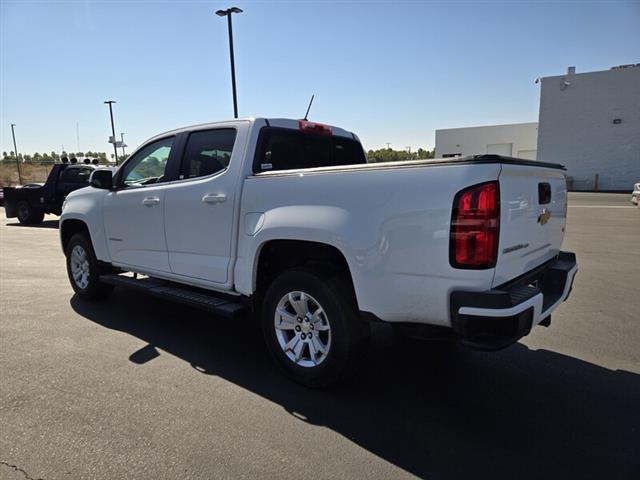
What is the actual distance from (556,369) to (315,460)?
2.26 metres

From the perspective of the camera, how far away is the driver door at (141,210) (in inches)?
174

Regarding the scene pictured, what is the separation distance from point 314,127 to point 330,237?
1.79 metres

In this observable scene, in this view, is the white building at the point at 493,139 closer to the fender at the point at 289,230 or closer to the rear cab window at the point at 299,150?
the rear cab window at the point at 299,150

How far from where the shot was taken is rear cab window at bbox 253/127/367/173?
385cm

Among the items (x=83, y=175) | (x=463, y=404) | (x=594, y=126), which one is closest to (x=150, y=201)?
(x=463, y=404)

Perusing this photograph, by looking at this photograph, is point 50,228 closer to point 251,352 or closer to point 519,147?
point 251,352

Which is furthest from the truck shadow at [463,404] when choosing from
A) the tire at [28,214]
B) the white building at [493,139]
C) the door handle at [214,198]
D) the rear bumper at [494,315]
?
the white building at [493,139]

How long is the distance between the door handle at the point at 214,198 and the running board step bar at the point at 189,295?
0.87m

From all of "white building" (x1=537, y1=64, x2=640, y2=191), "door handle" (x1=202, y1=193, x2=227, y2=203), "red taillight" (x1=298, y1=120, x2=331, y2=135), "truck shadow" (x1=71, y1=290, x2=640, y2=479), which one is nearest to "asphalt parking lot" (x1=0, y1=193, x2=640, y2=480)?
"truck shadow" (x1=71, y1=290, x2=640, y2=479)

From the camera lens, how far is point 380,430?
2768mm

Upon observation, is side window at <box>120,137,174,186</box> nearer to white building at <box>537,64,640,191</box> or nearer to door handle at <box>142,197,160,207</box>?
door handle at <box>142,197,160,207</box>

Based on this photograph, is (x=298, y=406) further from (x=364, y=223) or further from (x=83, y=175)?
(x=83, y=175)

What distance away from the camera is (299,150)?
4.20 meters

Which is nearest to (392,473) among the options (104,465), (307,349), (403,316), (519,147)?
(403,316)
